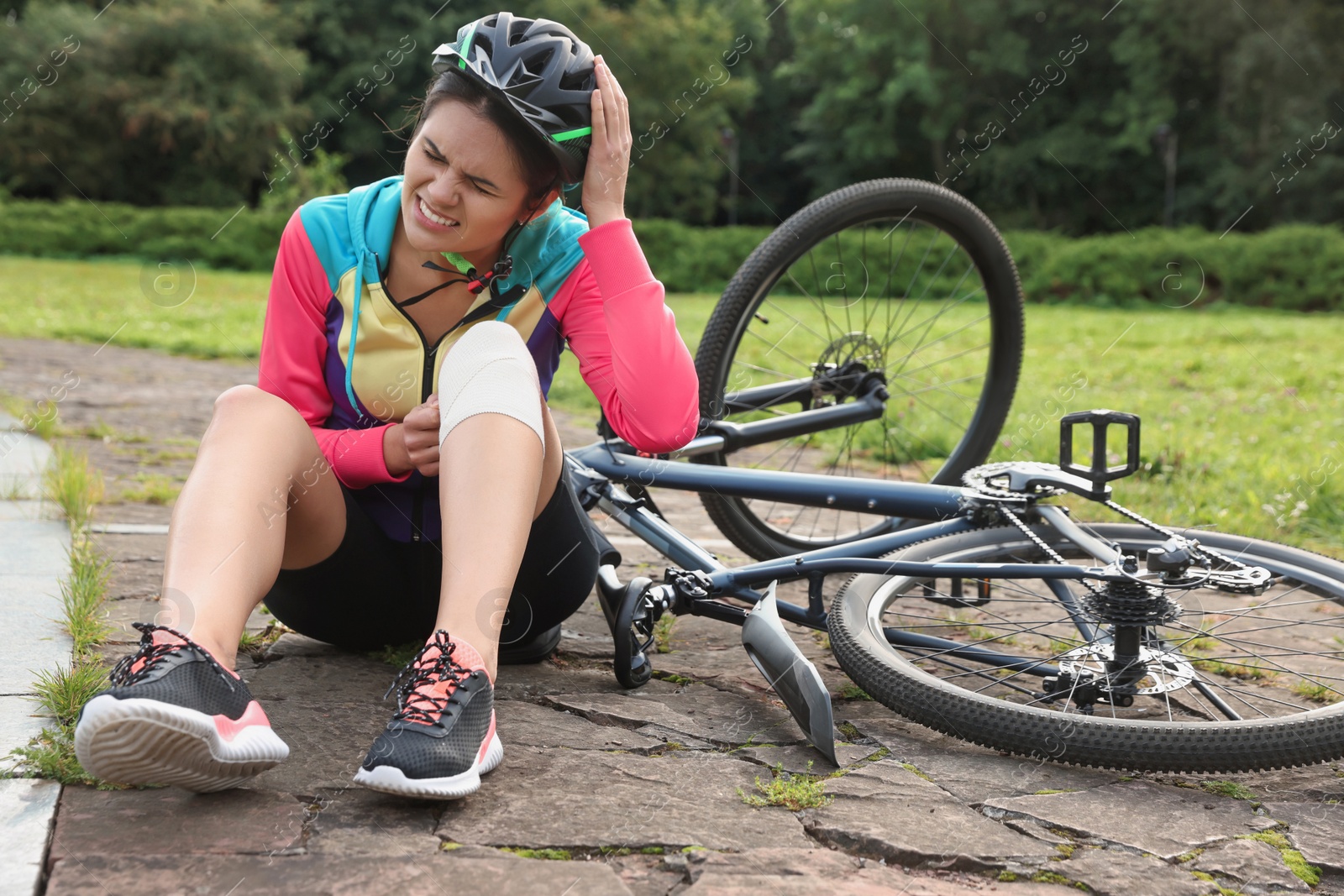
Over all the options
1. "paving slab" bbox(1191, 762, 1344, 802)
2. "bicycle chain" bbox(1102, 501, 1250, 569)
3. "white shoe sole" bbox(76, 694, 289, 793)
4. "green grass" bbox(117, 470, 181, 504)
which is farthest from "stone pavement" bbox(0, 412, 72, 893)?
"bicycle chain" bbox(1102, 501, 1250, 569)

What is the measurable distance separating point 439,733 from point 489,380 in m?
0.51

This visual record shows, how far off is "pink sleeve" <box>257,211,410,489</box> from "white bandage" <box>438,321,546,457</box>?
180 mm

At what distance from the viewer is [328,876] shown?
139 centimetres

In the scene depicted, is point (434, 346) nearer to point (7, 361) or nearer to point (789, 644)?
point (789, 644)

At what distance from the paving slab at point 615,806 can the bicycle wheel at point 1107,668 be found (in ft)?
1.16

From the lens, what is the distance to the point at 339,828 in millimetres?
1516

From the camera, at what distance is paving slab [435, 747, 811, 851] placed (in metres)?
1.54

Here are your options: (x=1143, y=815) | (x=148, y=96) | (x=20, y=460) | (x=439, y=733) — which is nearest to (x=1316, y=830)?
(x=1143, y=815)

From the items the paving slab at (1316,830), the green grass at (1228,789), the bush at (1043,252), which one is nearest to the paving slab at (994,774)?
the green grass at (1228,789)

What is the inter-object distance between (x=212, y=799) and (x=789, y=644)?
860 millimetres

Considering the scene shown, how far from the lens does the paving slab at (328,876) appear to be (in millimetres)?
1351

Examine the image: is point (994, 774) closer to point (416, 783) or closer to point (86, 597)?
point (416, 783)

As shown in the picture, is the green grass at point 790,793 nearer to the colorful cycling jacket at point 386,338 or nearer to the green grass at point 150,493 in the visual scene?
the colorful cycling jacket at point 386,338

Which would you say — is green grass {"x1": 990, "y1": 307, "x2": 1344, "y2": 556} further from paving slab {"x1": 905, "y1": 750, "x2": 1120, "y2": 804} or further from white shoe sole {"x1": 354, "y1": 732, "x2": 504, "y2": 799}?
white shoe sole {"x1": 354, "y1": 732, "x2": 504, "y2": 799}
